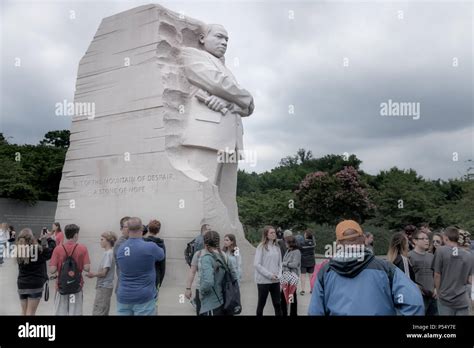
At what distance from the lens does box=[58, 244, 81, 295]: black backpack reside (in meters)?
5.74

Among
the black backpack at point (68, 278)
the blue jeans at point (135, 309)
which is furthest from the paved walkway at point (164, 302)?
the blue jeans at point (135, 309)

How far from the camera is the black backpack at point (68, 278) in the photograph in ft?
18.8

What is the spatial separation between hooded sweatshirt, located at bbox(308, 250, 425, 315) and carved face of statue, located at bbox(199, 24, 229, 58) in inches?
355

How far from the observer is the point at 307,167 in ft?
141

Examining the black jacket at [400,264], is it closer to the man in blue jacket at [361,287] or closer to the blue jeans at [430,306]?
the blue jeans at [430,306]

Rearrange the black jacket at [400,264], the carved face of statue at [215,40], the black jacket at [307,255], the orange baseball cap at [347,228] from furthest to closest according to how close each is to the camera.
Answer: the carved face of statue at [215,40], the black jacket at [307,255], the black jacket at [400,264], the orange baseball cap at [347,228]

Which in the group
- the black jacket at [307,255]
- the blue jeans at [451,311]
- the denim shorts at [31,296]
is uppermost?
the black jacket at [307,255]

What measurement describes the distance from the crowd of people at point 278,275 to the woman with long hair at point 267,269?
13 millimetres

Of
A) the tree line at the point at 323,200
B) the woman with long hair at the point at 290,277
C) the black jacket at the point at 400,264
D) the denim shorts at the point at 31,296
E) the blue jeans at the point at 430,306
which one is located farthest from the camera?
the tree line at the point at 323,200

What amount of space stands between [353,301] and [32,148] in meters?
31.9

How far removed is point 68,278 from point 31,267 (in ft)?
2.66

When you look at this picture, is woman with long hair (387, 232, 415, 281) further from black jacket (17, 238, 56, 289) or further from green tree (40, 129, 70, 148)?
green tree (40, 129, 70, 148)

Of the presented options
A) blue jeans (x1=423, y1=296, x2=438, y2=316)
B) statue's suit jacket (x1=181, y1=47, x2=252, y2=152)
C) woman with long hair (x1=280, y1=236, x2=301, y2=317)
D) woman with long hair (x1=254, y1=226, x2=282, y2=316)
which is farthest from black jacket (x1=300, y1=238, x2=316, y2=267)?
blue jeans (x1=423, y1=296, x2=438, y2=316)
